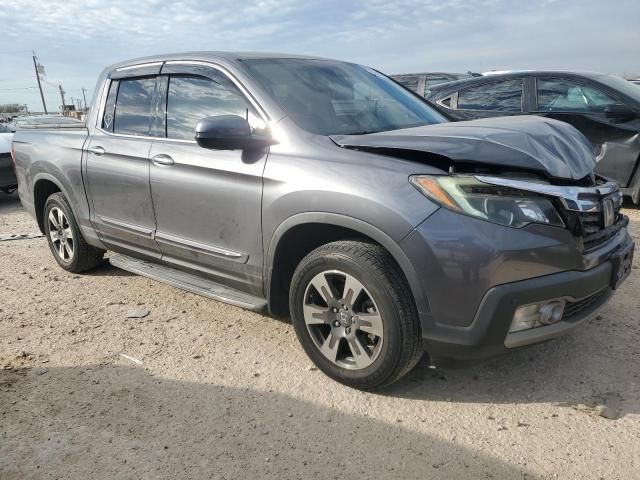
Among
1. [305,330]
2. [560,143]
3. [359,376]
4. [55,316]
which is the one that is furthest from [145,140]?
[560,143]

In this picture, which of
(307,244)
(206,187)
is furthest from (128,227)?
(307,244)

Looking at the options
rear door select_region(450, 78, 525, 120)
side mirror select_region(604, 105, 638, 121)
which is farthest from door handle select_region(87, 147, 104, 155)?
side mirror select_region(604, 105, 638, 121)

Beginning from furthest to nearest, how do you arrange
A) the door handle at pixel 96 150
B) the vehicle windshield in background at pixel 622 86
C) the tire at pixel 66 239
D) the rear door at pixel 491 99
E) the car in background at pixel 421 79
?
1. the car in background at pixel 421 79
2. the rear door at pixel 491 99
3. the vehicle windshield in background at pixel 622 86
4. the tire at pixel 66 239
5. the door handle at pixel 96 150

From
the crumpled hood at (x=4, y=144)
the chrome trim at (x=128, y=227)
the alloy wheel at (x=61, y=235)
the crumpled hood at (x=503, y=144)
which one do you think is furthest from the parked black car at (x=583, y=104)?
the crumpled hood at (x=4, y=144)

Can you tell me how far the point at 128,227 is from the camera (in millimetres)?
3830

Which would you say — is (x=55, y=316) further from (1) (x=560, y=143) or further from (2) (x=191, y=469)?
(1) (x=560, y=143)

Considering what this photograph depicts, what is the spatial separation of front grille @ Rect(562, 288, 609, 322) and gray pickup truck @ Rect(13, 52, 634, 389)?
0.03 ft

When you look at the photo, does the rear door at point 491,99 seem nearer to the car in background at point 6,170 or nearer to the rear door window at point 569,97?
the rear door window at point 569,97

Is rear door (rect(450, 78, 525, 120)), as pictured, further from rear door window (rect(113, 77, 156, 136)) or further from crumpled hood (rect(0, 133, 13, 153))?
crumpled hood (rect(0, 133, 13, 153))

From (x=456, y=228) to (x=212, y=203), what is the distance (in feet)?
4.98

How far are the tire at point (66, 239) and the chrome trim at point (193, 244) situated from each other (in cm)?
140

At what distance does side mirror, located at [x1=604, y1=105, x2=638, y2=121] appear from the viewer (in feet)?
18.9

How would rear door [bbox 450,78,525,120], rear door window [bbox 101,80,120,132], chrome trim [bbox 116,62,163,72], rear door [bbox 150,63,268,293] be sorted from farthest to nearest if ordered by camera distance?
1. rear door [bbox 450,78,525,120]
2. rear door window [bbox 101,80,120,132]
3. chrome trim [bbox 116,62,163,72]
4. rear door [bbox 150,63,268,293]

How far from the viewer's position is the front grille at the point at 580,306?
244 cm
